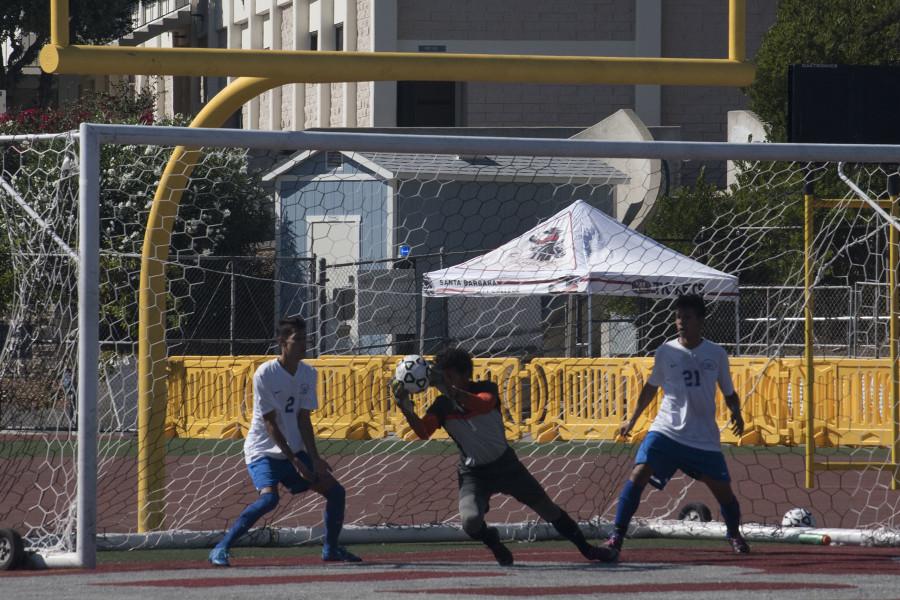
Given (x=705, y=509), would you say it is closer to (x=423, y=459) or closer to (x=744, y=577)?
(x=744, y=577)

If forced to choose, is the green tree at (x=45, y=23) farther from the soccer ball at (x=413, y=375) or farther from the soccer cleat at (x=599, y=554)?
the soccer cleat at (x=599, y=554)

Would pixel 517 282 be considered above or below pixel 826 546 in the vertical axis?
above

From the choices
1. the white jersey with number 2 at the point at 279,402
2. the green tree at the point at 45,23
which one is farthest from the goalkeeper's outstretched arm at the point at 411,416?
the green tree at the point at 45,23

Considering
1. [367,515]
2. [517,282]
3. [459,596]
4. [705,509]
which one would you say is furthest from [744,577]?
[517,282]

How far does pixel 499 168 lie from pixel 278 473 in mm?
4505

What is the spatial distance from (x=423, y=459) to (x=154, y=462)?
7037 mm

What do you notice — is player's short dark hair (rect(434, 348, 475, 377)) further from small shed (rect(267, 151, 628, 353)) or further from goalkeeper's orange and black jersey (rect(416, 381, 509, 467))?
small shed (rect(267, 151, 628, 353))

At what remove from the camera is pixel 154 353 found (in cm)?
1120

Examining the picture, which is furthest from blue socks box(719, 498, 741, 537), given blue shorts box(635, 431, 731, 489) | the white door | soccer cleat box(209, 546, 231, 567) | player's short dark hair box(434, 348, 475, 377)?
the white door

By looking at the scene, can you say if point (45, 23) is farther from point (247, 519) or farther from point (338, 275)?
point (247, 519)

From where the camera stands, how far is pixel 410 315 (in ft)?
67.5

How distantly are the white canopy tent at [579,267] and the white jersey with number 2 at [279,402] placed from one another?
9.40 metres

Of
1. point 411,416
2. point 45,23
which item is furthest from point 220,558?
point 45,23

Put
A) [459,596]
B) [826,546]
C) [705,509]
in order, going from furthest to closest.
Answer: [705,509] → [826,546] → [459,596]
